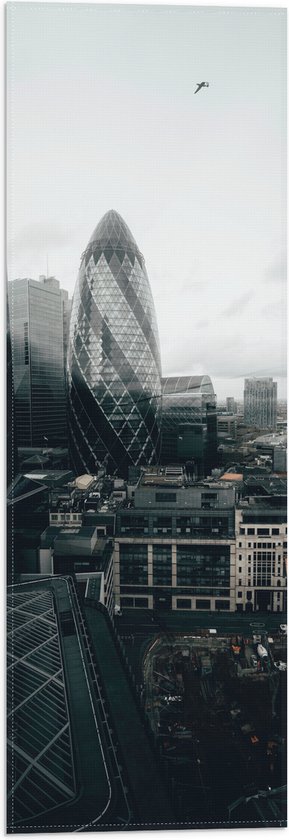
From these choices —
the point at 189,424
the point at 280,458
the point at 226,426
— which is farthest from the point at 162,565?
the point at 189,424

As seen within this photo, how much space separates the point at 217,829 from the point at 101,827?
64cm

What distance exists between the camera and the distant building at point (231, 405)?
4026 mm

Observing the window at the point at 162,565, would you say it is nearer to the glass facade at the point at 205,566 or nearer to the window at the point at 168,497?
the glass facade at the point at 205,566

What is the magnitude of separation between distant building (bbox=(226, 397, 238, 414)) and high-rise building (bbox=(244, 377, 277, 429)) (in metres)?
0.11

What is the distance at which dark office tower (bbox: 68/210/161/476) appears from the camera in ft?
23.2

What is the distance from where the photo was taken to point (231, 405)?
4219 millimetres

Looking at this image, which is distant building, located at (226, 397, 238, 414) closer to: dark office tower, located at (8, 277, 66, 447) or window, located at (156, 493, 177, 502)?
window, located at (156, 493, 177, 502)

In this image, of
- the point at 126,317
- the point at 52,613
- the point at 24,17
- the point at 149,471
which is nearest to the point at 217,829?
the point at 52,613

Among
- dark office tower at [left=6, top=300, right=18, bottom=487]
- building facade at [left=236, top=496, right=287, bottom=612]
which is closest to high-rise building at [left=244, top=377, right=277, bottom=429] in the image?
building facade at [left=236, top=496, right=287, bottom=612]

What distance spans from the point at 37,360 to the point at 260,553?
317cm

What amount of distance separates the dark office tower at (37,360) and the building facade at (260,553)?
2.35m

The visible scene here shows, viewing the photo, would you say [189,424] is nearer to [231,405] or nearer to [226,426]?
[226,426]

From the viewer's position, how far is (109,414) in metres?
7.27

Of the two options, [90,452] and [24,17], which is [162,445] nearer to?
[90,452]
